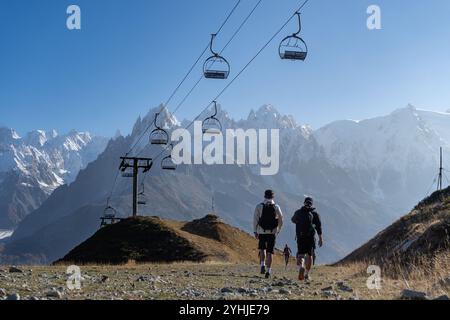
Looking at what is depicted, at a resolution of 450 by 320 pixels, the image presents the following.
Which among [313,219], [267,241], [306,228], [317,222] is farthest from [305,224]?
[267,241]

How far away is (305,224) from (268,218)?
1.39 metres

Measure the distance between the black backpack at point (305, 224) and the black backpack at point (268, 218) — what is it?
1.13 meters

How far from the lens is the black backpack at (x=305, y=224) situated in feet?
56.0

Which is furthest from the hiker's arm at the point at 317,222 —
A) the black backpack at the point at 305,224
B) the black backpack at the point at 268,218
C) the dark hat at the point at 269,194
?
the dark hat at the point at 269,194

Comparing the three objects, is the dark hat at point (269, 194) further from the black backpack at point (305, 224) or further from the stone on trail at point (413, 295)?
the stone on trail at point (413, 295)

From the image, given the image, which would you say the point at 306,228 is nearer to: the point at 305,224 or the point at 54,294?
the point at 305,224

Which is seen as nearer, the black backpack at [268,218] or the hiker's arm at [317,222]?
the hiker's arm at [317,222]

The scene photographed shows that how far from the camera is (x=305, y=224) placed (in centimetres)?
1709
